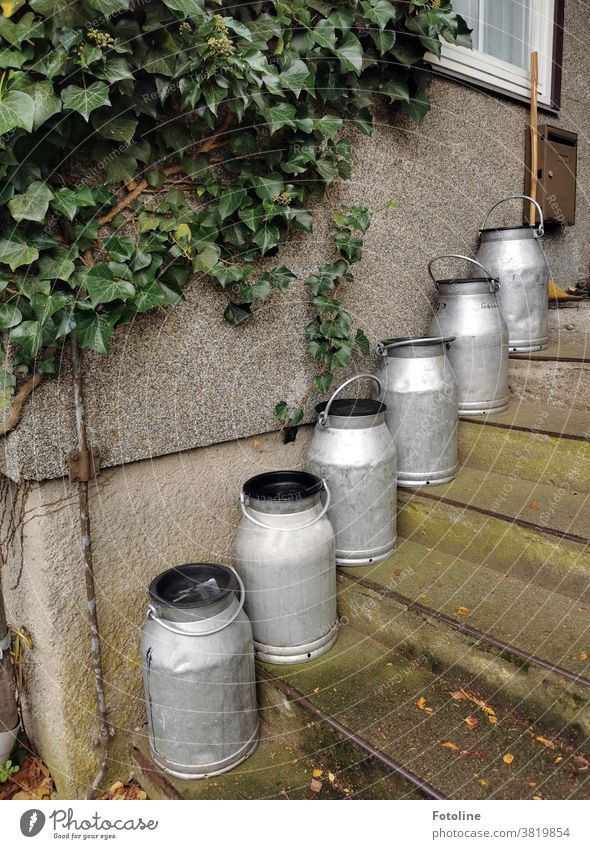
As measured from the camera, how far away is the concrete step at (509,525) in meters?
2.24

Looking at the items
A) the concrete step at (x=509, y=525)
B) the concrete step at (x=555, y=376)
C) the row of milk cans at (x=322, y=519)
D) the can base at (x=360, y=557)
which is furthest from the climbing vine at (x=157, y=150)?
the concrete step at (x=555, y=376)

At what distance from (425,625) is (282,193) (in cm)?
160

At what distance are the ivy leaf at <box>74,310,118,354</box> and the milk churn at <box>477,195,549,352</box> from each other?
2122mm

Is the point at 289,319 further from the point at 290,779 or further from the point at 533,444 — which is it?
the point at 290,779

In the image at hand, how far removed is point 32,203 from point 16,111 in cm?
23

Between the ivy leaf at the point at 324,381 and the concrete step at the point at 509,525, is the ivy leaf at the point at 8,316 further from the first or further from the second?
the concrete step at the point at 509,525

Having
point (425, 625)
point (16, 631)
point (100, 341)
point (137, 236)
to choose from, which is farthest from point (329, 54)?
point (16, 631)

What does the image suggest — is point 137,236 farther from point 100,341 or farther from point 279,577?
point 279,577

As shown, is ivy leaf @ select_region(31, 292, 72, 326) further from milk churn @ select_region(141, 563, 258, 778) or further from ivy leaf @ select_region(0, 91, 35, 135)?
milk churn @ select_region(141, 563, 258, 778)

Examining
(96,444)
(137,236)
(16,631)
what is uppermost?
(137,236)

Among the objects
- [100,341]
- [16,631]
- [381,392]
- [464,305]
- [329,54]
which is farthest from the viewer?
[464,305]

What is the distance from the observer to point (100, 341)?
6.22ft

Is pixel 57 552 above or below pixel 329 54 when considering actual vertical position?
below

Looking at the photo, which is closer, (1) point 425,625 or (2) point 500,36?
(1) point 425,625
